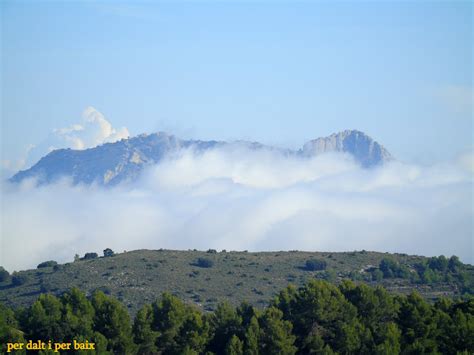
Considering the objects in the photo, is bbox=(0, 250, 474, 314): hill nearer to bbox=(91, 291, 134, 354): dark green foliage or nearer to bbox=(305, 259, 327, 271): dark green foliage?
bbox=(305, 259, 327, 271): dark green foliage

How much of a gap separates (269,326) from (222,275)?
233ft

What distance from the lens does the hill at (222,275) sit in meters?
154

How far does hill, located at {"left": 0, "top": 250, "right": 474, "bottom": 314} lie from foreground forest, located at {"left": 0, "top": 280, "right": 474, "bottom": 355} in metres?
43.3

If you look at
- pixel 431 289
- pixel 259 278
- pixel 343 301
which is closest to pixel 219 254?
pixel 259 278

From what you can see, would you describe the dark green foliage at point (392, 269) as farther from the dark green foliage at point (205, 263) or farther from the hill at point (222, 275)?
the dark green foliage at point (205, 263)

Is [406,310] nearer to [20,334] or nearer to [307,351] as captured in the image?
[307,351]

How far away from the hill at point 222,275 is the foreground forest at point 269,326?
142ft

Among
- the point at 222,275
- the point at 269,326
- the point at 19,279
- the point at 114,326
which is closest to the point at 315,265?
the point at 222,275

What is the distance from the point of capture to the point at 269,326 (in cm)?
9538

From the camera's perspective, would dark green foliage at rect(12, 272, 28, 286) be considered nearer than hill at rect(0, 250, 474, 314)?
No

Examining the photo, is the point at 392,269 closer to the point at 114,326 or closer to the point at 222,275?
the point at 222,275

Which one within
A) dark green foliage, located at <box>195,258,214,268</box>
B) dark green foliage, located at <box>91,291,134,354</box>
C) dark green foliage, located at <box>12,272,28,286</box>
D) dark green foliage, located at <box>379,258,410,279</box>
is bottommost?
dark green foliage, located at <box>91,291,134,354</box>

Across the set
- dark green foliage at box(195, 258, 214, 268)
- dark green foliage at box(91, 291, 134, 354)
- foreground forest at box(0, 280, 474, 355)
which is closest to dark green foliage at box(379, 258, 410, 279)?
dark green foliage at box(195, 258, 214, 268)

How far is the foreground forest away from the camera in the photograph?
3696 inches
